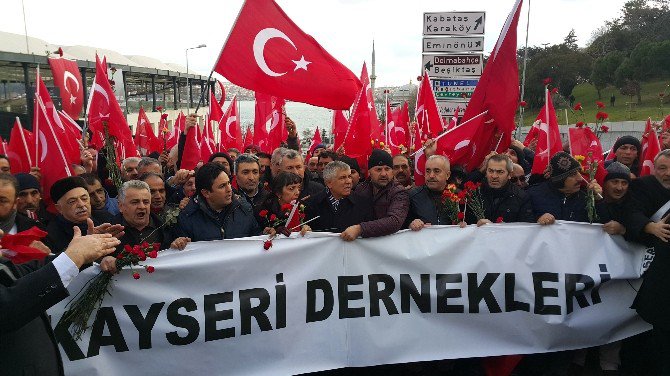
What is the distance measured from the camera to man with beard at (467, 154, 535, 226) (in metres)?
4.67

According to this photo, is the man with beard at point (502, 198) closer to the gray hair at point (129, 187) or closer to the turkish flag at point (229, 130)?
the gray hair at point (129, 187)

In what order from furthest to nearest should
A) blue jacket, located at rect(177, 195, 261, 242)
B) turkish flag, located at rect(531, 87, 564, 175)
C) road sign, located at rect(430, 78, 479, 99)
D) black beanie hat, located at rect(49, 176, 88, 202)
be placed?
road sign, located at rect(430, 78, 479, 99) → turkish flag, located at rect(531, 87, 564, 175) → blue jacket, located at rect(177, 195, 261, 242) → black beanie hat, located at rect(49, 176, 88, 202)

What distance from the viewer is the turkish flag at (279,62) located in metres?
5.58

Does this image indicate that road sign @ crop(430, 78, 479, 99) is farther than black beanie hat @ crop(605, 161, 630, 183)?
Yes

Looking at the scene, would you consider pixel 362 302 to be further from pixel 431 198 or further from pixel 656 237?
pixel 656 237

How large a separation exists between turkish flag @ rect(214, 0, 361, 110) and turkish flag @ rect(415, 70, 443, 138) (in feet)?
5.94

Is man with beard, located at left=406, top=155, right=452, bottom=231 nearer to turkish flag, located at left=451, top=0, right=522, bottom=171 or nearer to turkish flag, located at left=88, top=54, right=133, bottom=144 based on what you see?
turkish flag, located at left=451, top=0, right=522, bottom=171

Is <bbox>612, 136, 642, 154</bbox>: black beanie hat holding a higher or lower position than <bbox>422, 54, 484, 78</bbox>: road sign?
lower

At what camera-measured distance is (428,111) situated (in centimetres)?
773

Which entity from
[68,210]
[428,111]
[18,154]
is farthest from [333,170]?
[18,154]

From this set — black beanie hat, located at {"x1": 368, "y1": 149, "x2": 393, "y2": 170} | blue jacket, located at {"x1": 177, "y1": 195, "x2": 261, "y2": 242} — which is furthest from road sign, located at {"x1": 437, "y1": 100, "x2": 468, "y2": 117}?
blue jacket, located at {"x1": 177, "y1": 195, "x2": 261, "y2": 242}

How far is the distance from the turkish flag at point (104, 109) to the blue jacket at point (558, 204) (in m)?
5.04

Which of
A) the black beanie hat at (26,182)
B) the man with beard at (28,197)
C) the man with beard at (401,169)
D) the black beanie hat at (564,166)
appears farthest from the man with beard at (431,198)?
the black beanie hat at (26,182)

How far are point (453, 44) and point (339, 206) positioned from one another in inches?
202
